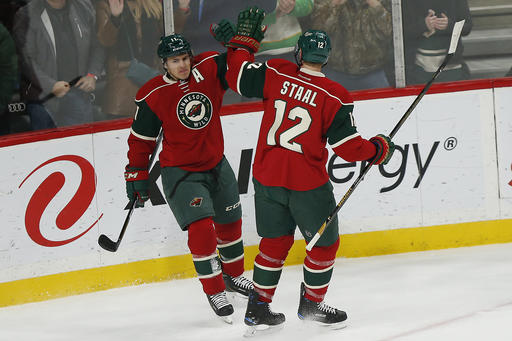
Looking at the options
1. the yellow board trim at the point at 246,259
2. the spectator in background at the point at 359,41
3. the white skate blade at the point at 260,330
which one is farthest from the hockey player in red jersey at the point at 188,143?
the spectator in background at the point at 359,41

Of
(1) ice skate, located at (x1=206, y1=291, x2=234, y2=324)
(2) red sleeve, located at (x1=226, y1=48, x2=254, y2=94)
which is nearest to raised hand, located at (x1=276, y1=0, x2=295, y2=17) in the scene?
(2) red sleeve, located at (x1=226, y1=48, x2=254, y2=94)

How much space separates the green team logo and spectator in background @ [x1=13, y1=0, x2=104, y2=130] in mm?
942

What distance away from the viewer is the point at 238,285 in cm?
384

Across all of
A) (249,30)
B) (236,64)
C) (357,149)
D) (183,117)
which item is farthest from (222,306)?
(249,30)

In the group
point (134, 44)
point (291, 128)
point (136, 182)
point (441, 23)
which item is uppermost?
point (134, 44)

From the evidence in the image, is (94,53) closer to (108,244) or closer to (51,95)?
(51,95)

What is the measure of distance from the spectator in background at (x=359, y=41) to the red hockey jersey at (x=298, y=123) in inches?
51.7

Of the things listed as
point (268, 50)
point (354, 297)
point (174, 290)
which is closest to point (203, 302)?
point (174, 290)

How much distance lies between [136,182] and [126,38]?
1092mm

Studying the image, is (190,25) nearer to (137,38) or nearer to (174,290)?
(137,38)

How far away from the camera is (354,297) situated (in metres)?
3.79

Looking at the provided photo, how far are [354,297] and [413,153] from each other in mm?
1021

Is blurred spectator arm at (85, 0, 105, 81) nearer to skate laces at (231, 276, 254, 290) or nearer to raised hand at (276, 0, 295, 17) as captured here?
raised hand at (276, 0, 295, 17)

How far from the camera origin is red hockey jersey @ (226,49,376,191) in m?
3.08
